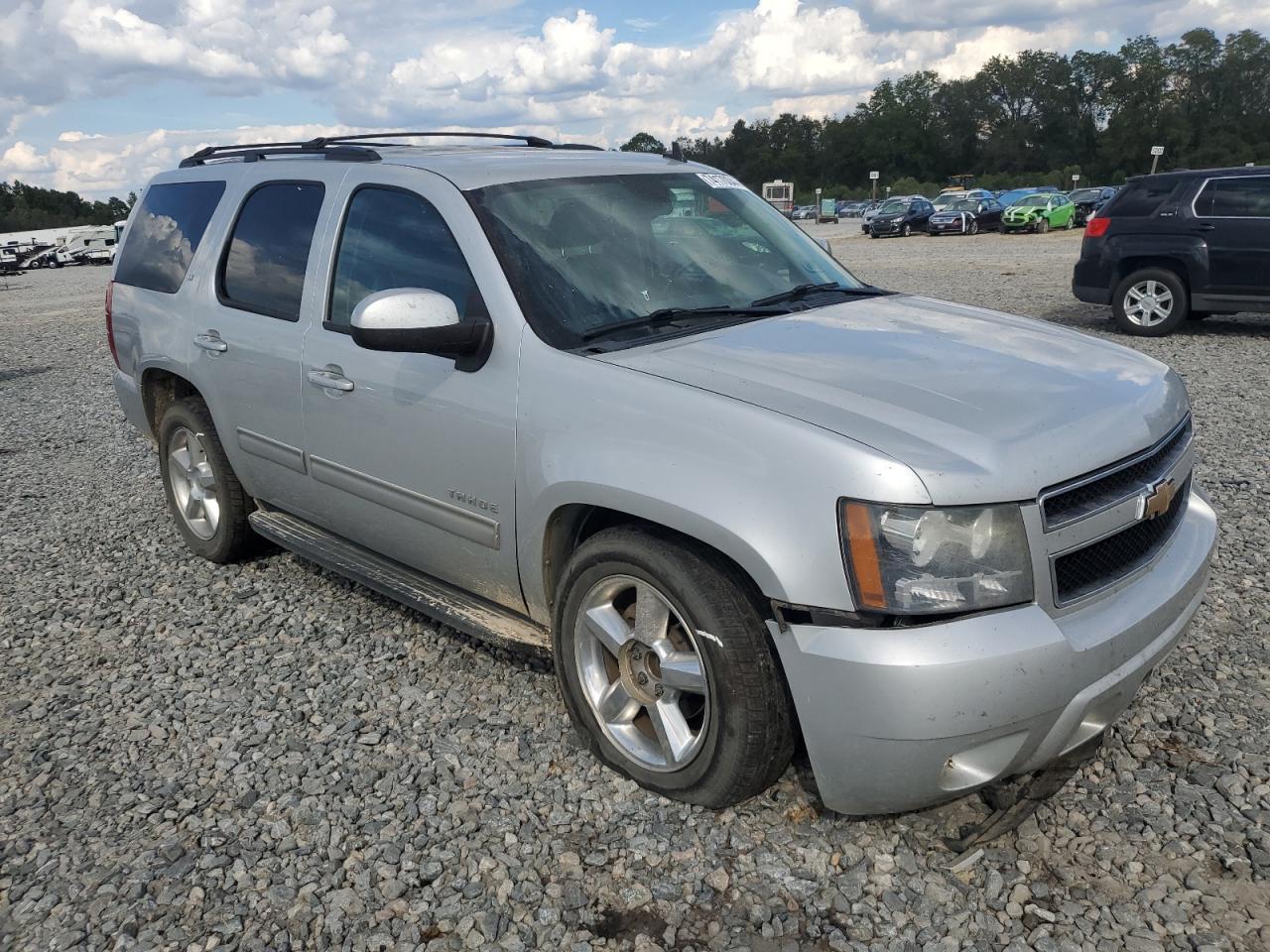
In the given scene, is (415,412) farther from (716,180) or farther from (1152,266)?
(1152,266)

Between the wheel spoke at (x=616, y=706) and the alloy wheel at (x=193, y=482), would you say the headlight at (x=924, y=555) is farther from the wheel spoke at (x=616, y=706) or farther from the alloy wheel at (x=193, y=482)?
the alloy wheel at (x=193, y=482)

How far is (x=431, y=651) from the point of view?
13.6 feet

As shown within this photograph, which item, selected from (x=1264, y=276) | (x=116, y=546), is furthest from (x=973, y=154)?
(x=116, y=546)

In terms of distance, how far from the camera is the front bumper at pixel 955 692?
2371 millimetres

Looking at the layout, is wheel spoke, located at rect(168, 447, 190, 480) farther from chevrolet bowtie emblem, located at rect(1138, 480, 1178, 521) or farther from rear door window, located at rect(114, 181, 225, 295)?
chevrolet bowtie emblem, located at rect(1138, 480, 1178, 521)

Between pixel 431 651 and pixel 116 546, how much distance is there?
252 centimetres

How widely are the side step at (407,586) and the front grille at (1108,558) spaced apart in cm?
157

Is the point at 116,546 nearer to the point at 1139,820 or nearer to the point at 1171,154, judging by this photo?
the point at 1139,820

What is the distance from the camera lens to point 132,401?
551 centimetres

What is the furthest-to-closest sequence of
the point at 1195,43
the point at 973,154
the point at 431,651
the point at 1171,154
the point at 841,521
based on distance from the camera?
the point at 973,154
the point at 1195,43
the point at 1171,154
the point at 431,651
the point at 841,521

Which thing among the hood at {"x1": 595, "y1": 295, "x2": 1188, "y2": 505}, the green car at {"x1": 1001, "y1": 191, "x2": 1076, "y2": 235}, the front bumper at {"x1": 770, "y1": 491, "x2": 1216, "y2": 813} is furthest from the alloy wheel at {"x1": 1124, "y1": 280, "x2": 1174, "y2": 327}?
the green car at {"x1": 1001, "y1": 191, "x2": 1076, "y2": 235}

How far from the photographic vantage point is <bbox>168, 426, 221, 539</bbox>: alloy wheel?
5023mm

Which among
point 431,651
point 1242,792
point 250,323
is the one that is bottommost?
point 1242,792

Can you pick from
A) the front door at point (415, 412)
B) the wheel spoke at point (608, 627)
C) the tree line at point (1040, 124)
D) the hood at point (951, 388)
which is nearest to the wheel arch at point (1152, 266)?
the hood at point (951, 388)
